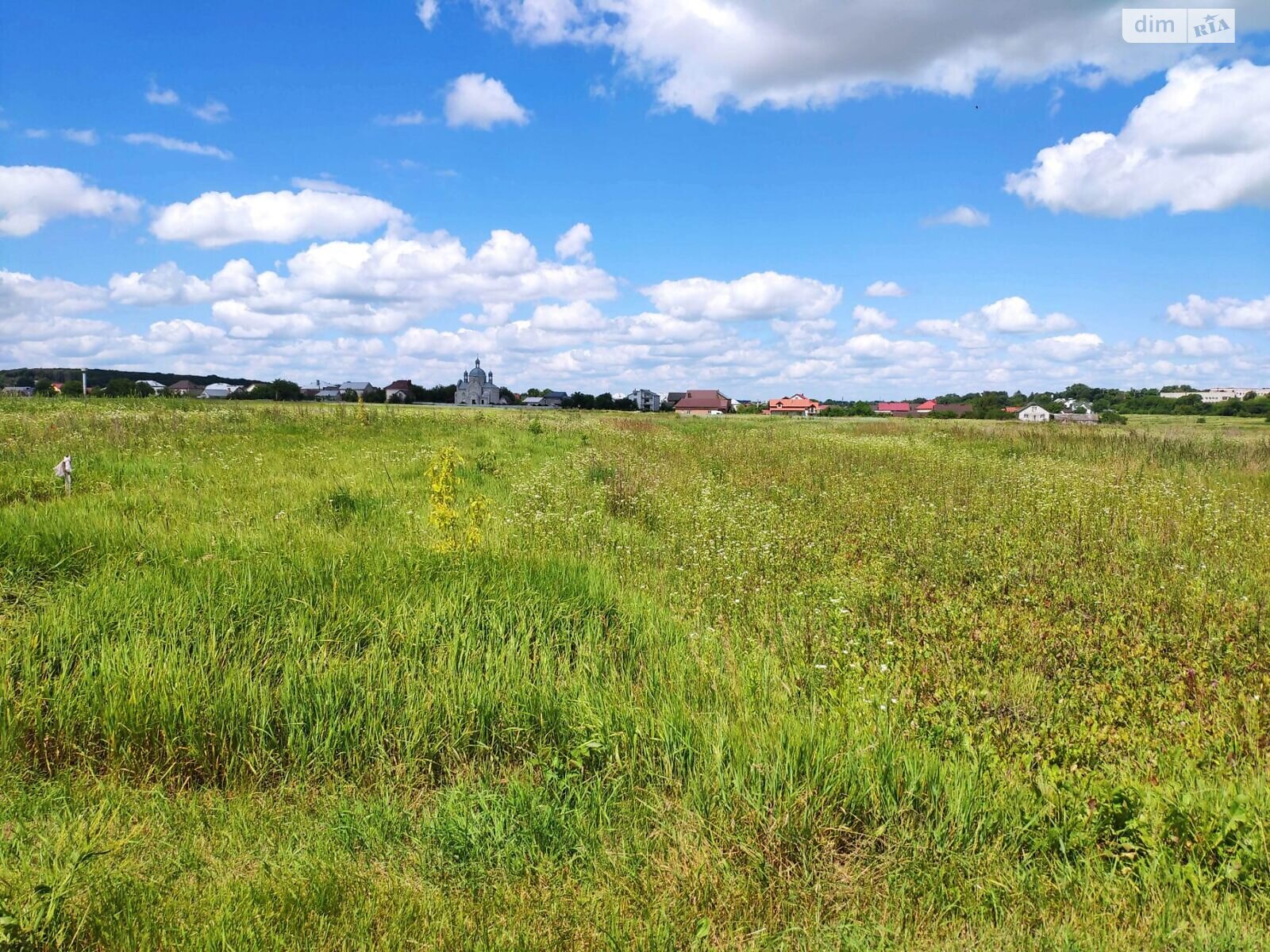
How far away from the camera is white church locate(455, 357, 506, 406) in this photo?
118312 millimetres

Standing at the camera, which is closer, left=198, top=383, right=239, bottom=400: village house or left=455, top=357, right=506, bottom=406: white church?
left=198, top=383, right=239, bottom=400: village house

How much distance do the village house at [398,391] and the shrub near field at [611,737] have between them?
90.6m

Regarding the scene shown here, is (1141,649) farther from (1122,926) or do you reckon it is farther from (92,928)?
(92,928)

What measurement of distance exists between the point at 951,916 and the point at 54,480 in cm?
1163

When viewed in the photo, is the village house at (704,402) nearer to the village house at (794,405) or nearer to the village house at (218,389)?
the village house at (794,405)

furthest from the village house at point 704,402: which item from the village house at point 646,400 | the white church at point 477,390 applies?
the white church at point 477,390

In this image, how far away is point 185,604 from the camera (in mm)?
4742

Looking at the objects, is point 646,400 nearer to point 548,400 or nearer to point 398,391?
point 548,400

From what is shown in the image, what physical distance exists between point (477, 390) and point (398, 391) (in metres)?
14.4

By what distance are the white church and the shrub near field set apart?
371ft

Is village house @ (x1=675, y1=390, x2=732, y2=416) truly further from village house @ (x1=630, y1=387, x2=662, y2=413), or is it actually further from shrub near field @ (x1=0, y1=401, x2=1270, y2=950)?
shrub near field @ (x1=0, y1=401, x2=1270, y2=950)

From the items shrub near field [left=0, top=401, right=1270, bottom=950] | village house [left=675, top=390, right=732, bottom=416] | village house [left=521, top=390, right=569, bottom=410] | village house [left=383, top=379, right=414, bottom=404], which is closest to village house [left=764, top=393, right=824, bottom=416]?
village house [left=675, top=390, right=732, bottom=416]

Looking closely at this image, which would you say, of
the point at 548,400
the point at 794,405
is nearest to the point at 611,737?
the point at 548,400

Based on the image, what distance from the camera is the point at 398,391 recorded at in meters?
111
